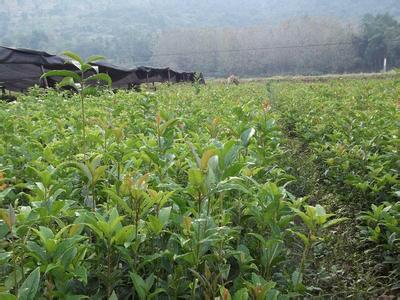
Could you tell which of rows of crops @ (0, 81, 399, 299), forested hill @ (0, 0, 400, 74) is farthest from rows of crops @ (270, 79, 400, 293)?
forested hill @ (0, 0, 400, 74)

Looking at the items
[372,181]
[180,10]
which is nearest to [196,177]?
[372,181]

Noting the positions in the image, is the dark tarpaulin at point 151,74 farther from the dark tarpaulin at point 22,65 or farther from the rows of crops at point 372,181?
the rows of crops at point 372,181

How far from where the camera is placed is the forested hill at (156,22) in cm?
6638

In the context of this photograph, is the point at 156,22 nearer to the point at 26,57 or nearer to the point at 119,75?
the point at 119,75

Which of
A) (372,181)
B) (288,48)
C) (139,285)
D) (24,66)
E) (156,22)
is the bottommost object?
(372,181)

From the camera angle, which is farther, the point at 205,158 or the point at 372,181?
the point at 372,181

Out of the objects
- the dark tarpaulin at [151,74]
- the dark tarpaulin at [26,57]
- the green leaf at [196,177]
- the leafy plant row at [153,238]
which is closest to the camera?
the leafy plant row at [153,238]

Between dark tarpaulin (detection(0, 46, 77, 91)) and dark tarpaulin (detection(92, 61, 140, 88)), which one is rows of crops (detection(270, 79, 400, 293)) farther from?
dark tarpaulin (detection(92, 61, 140, 88))

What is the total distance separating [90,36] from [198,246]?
303 ft

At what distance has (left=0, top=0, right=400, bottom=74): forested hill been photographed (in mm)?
66375

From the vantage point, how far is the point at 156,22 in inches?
4154

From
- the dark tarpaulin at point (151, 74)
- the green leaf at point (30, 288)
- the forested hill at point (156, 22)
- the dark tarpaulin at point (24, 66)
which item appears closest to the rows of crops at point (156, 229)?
the green leaf at point (30, 288)

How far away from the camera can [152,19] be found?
10731cm

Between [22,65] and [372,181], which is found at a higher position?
[22,65]
